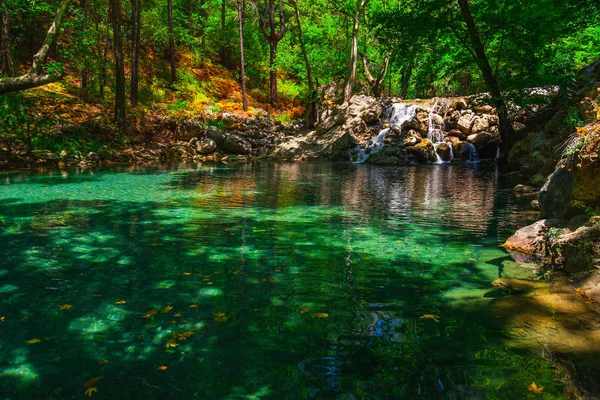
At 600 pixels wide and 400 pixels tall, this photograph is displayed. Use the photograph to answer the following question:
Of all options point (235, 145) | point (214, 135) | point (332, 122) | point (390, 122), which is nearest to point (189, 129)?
point (214, 135)

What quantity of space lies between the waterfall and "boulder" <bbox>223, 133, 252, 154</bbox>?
23.0 feet

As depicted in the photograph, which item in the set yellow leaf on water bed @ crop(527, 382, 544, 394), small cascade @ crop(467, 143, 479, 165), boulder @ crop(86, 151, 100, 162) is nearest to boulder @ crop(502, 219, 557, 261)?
yellow leaf on water bed @ crop(527, 382, 544, 394)

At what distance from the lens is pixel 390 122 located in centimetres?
2723

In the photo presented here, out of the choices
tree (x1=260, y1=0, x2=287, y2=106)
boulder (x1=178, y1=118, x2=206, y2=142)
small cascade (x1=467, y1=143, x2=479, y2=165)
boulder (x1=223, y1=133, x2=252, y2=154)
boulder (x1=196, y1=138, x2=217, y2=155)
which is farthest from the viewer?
tree (x1=260, y1=0, x2=287, y2=106)

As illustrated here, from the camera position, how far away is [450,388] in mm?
2896

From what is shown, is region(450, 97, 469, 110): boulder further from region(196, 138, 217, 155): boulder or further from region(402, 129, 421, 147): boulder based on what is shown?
region(196, 138, 217, 155): boulder

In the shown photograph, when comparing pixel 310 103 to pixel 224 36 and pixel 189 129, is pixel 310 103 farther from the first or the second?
pixel 224 36

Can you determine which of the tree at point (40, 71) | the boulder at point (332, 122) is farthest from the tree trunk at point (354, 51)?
the tree at point (40, 71)

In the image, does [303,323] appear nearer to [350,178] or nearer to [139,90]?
[350,178]

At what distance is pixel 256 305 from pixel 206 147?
22306 mm

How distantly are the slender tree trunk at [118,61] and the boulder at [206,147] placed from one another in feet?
14.7

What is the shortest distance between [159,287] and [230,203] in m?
5.88

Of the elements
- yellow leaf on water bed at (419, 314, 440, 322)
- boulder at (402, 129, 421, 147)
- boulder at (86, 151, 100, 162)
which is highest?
boulder at (402, 129, 421, 147)

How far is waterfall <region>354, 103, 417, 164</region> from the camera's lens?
2514cm
